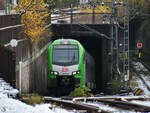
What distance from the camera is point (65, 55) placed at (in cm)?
2300

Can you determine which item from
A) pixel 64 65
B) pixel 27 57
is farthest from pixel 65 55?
pixel 27 57

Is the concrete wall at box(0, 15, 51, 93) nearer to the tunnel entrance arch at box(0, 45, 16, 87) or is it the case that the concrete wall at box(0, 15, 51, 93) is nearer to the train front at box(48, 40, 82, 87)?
the tunnel entrance arch at box(0, 45, 16, 87)

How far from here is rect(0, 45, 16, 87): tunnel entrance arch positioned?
16.9 metres

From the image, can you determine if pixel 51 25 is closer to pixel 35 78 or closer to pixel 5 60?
pixel 35 78

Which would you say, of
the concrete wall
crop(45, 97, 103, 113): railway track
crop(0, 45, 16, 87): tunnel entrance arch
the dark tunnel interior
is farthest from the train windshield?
the dark tunnel interior

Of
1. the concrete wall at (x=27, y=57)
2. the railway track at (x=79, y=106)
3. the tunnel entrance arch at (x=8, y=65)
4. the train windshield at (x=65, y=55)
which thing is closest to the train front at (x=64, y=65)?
the train windshield at (x=65, y=55)

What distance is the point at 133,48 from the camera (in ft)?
173

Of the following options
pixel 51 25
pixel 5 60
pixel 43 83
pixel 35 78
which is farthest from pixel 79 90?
pixel 51 25

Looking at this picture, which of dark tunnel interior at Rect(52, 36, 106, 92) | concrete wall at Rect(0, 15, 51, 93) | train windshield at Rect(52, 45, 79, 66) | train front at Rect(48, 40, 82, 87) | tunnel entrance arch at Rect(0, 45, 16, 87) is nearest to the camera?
tunnel entrance arch at Rect(0, 45, 16, 87)

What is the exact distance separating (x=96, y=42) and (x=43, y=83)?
13416 mm

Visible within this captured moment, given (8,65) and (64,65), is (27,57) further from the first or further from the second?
(8,65)

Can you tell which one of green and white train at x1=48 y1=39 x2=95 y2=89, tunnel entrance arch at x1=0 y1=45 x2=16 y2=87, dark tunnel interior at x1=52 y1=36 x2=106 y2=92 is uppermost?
tunnel entrance arch at x1=0 y1=45 x2=16 y2=87

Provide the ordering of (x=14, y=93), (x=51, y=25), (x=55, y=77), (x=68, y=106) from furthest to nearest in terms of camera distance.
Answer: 1. (x=51, y=25)
2. (x=55, y=77)
3. (x=14, y=93)
4. (x=68, y=106)

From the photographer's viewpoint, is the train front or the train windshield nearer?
the train front
